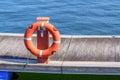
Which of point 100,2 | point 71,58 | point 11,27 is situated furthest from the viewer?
point 100,2

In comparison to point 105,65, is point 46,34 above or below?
above

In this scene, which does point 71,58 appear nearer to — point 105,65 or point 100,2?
point 105,65

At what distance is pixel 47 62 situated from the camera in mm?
7957

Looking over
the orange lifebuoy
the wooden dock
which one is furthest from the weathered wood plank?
the orange lifebuoy

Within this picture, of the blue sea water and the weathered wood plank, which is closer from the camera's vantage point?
the weathered wood plank

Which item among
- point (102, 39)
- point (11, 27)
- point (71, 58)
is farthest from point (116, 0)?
point (71, 58)

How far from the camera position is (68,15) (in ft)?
58.7

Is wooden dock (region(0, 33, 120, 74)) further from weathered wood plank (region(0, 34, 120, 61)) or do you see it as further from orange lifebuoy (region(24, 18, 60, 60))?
orange lifebuoy (region(24, 18, 60, 60))

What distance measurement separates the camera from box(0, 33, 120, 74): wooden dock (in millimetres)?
7719

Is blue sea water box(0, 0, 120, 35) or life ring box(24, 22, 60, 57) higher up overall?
life ring box(24, 22, 60, 57)

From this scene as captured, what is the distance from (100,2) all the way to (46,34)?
44.2ft

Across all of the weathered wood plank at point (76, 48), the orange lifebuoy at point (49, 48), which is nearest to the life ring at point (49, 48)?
the orange lifebuoy at point (49, 48)

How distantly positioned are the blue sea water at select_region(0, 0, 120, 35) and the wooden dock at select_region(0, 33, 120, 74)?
5620 mm

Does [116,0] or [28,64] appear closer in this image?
[28,64]
